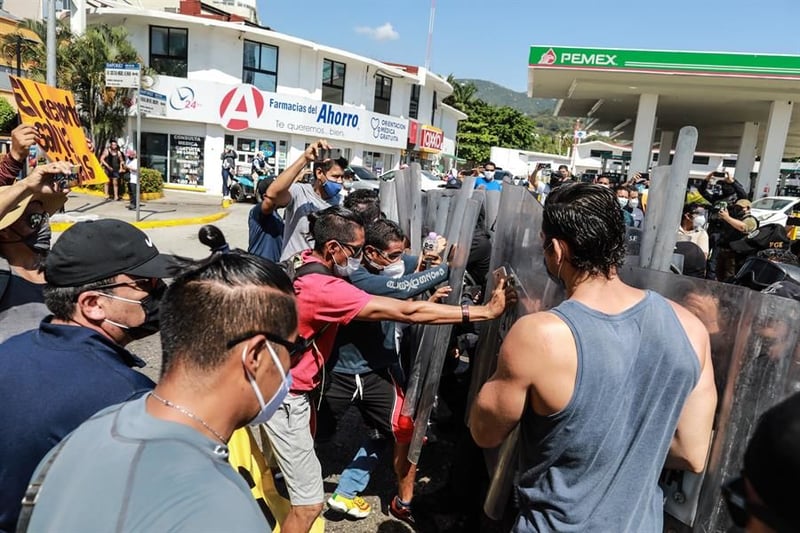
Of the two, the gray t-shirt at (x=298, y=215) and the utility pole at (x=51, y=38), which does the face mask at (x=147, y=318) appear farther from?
the utility pole at (x=51, y=38)

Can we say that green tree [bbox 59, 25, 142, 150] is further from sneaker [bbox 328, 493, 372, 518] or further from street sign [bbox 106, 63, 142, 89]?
sneaker [bbox 328, 493, 372, 518]

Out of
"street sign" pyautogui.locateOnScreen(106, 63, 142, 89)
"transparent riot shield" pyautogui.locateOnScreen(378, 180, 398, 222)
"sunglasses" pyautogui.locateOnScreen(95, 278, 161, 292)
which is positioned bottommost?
"sunglasses" pyautogui.locateOnScreen(95, 278, 161, 292)

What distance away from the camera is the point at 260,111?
22453 millimetres

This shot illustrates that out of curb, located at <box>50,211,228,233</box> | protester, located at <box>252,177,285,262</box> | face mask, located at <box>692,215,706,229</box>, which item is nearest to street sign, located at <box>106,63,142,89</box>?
curb, located at <box>50,211,228,233</box>

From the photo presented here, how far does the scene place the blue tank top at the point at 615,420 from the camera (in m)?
1.43

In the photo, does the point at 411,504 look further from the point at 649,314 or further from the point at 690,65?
the point at 690,65

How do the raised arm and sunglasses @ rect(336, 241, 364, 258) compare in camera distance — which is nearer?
sunglasses @ rect(336, 241, 364, 258)

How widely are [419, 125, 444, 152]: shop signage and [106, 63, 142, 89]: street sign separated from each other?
2322 cm

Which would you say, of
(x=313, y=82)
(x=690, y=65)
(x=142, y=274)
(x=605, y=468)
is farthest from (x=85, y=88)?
(x=605, y=468)

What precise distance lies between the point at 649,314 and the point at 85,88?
69.9 ft

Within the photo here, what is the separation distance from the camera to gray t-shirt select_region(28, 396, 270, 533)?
90 centimetres

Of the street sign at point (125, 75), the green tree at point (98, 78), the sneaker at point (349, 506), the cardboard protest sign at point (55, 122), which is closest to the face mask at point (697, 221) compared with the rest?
the sneaker at point (349, 506)

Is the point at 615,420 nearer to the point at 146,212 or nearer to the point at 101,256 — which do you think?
the point at 101,256

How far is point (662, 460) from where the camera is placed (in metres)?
1.54
